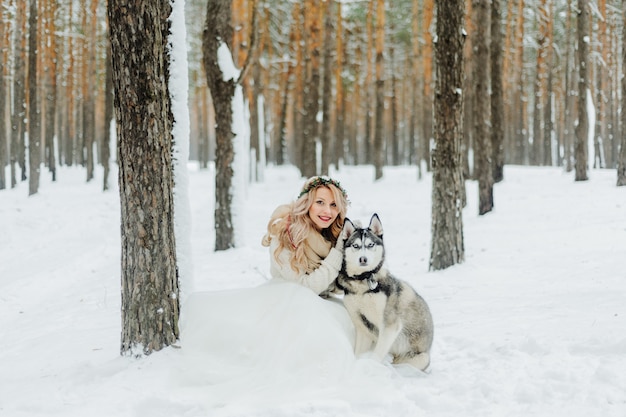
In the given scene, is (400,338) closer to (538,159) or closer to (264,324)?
(264,324)

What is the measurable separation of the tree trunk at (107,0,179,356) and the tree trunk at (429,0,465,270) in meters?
4.67

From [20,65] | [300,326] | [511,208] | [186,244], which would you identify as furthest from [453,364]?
[20,65]

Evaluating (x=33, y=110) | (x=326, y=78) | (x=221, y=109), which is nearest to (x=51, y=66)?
(x=33, y=110)

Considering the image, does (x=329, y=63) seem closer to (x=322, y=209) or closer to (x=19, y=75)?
(x=19, y=75)

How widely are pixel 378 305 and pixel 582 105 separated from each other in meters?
13.9

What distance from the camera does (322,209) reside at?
4047 mm

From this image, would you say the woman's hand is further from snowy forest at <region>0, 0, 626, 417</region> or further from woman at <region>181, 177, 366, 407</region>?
snowy forest at <region>0, 0, 626, 417</region>

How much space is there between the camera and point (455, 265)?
7.84 metres

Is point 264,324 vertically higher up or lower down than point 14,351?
higher up

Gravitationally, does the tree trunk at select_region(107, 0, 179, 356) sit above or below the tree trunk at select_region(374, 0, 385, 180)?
below

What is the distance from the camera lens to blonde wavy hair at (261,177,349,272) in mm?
3975

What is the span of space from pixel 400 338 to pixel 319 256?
0.88m

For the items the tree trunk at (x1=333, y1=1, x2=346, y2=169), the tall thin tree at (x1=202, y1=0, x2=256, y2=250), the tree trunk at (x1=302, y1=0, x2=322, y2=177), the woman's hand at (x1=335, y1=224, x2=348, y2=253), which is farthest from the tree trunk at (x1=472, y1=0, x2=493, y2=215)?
the tree trunk at (x1=333, y1=1, x2=346, y2=169)

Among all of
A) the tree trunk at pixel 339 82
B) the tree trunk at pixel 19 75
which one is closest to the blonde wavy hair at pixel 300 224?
the tree trunk at pixel 19 75
